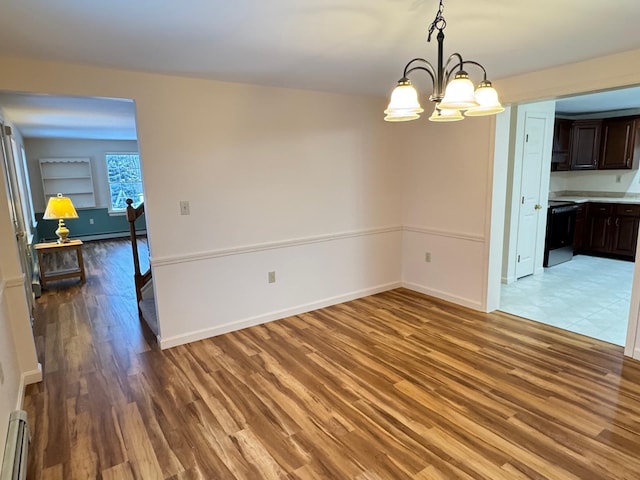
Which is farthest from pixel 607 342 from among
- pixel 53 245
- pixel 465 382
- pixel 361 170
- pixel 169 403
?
pixel 53 245

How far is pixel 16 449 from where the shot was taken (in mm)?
1811

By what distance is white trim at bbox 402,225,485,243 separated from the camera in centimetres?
387

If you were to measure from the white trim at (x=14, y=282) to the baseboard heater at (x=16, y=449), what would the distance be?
37.2 inches

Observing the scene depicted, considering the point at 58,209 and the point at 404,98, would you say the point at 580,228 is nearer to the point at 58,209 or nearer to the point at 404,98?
the point at 404,98

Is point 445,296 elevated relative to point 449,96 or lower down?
lower down

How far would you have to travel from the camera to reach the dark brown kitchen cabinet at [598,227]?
584 cm

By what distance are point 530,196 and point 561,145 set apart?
200 centimetres

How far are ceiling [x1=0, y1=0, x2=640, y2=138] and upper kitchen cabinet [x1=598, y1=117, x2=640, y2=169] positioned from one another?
12.9 ft

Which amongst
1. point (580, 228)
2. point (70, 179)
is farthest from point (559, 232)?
point (70, 179)

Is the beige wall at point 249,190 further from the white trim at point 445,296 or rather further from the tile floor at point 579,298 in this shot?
the tile floor at point 579,298

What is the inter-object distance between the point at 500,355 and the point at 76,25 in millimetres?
3530

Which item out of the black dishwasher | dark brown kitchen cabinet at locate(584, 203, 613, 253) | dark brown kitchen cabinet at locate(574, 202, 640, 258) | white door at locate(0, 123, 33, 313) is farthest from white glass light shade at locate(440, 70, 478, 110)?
dark brown kitchen cabinet at locate(584, 203, 613, 253)

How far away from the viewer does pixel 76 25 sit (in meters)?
1.96

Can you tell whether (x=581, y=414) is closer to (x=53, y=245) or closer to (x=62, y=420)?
(x=62, y=420)
